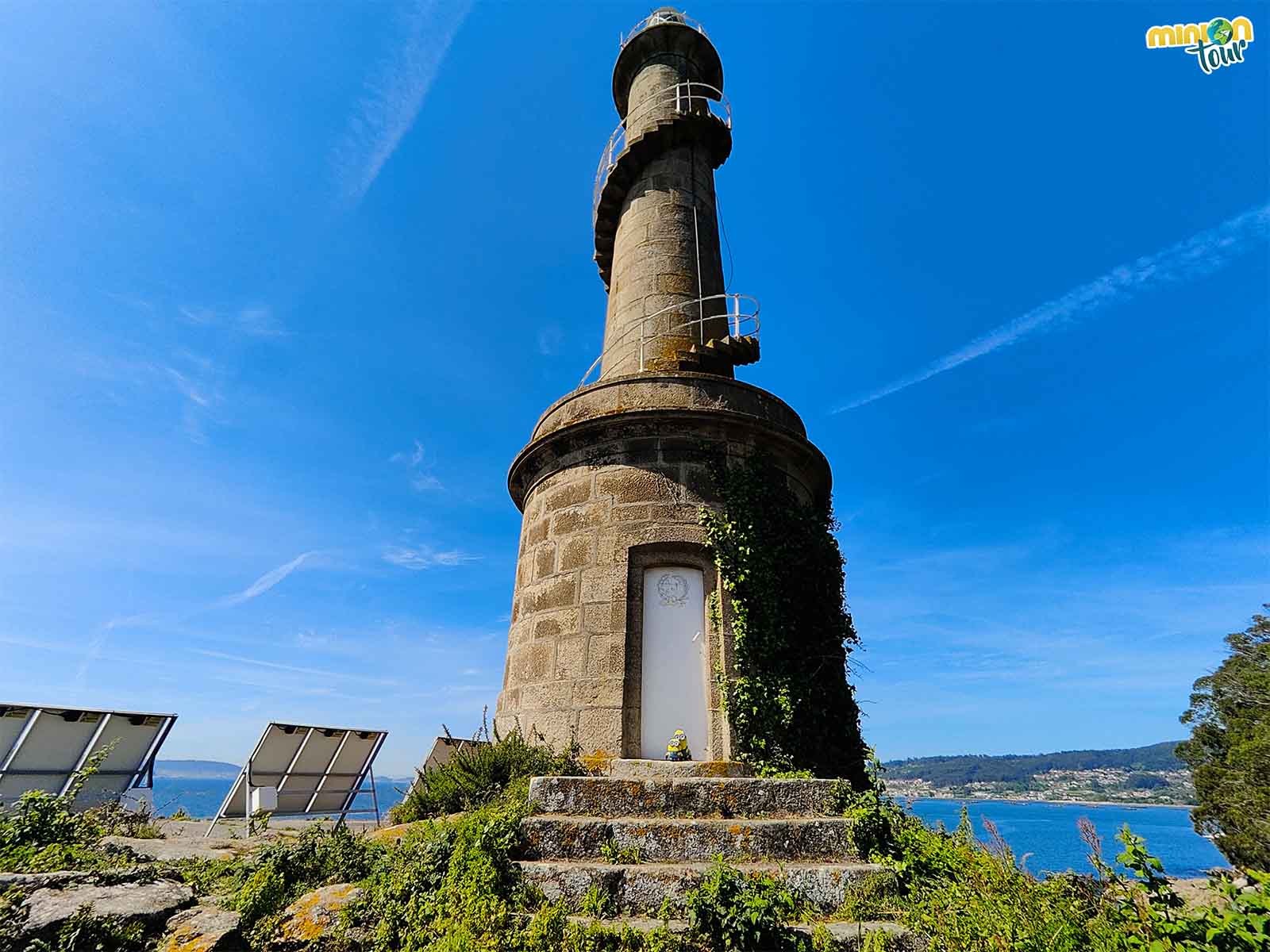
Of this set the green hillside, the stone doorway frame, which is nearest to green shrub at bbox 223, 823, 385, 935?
the stone doorway frame

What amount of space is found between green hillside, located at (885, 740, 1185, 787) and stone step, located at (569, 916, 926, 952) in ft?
444

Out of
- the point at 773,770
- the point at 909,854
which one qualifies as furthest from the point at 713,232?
the point at 909,854

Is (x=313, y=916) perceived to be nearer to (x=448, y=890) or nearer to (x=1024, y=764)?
(x=448, y=890)

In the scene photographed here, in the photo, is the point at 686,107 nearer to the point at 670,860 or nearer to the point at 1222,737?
the point at 670,860

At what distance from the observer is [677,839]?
18.0 ft

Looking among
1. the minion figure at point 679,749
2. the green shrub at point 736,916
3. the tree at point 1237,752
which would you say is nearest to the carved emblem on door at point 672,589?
the minion figure at point 679,749

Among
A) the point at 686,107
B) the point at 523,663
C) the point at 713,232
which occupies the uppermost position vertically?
the point at 686,107

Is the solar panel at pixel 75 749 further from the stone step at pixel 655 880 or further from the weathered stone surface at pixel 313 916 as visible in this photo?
the stone step at pixel 655 880

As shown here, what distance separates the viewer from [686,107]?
13570 millimetres

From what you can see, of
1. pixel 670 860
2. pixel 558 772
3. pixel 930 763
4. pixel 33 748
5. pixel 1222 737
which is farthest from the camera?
pixel 930 763

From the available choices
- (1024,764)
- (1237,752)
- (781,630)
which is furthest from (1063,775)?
(781,630)

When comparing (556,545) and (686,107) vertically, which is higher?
(686,107)

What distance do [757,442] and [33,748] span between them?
34.0ft

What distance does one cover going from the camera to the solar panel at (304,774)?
9453 mm
